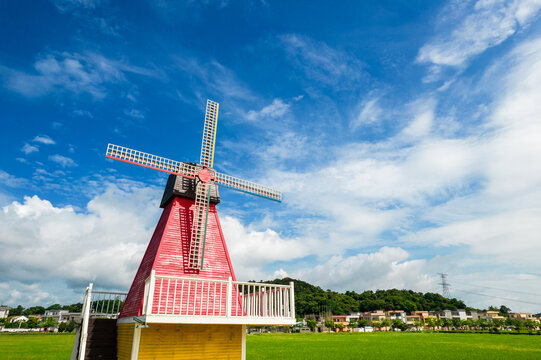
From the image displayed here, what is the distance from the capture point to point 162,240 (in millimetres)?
12180

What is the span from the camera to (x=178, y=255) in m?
12.3

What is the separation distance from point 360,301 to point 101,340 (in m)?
138

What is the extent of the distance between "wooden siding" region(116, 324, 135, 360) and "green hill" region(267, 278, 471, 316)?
3923 inches

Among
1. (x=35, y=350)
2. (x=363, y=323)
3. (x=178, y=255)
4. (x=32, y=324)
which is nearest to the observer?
(x=178, y=255)

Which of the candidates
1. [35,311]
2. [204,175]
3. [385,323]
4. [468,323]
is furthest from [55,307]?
[204,175]

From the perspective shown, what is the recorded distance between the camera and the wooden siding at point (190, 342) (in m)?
10.0

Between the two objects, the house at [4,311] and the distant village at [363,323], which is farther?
the house at [4,311]

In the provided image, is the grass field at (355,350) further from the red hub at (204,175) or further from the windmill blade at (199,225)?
the red hub at (204,175)

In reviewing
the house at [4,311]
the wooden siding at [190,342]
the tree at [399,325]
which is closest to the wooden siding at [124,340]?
the wooden siding at [190,342]

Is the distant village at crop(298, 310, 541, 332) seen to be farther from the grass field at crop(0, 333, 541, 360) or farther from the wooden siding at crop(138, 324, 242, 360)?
the wooden siding at crop(138, 324, 242, 360)

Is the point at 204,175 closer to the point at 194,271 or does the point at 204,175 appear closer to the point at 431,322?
the point at 194,271

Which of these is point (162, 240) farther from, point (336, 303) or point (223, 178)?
point (336, 303)

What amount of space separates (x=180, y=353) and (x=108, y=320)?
4910 mm

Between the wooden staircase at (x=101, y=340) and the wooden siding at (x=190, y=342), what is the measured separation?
3.60 m
